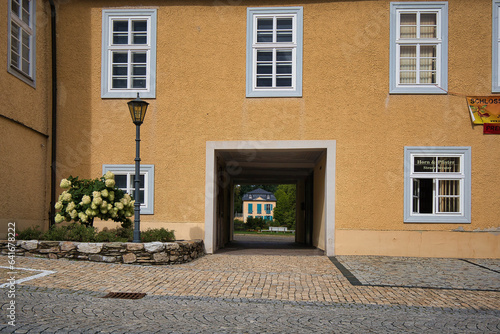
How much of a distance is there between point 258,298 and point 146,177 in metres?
6.77

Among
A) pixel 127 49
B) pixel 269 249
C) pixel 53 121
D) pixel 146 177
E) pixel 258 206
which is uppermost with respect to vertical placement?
pixel 127 49

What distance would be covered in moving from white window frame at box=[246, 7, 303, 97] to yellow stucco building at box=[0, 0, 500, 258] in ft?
0.12

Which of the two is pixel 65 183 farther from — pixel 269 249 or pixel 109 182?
pixel 269 249

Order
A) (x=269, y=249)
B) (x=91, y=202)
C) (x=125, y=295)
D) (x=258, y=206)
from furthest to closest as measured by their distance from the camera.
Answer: (x=258, y=206) < (x=269, y=249) < (x=91, y=202) < (x=125, y=295)

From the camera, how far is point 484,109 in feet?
42.4

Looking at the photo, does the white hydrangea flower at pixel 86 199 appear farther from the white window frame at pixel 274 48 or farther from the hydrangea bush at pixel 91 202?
the white window frame at pixel 274 48

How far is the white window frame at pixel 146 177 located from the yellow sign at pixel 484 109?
825 cm

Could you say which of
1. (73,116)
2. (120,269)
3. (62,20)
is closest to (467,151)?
(120,269)

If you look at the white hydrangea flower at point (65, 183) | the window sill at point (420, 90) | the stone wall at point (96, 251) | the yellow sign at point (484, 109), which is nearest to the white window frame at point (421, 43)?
the window sill at point (420, 90)

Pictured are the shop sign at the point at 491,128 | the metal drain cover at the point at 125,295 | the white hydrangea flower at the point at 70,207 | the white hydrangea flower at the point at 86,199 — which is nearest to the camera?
the metal drain cover at the point at 125,295

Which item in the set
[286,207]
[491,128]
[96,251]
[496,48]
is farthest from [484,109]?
[286,207]

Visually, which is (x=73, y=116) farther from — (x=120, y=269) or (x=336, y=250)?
(x=336, y=250)

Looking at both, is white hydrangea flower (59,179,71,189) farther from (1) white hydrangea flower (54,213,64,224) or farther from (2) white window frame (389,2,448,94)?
(2) white window frame (389,2,448,94)

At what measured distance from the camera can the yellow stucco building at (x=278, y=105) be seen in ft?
42.3
